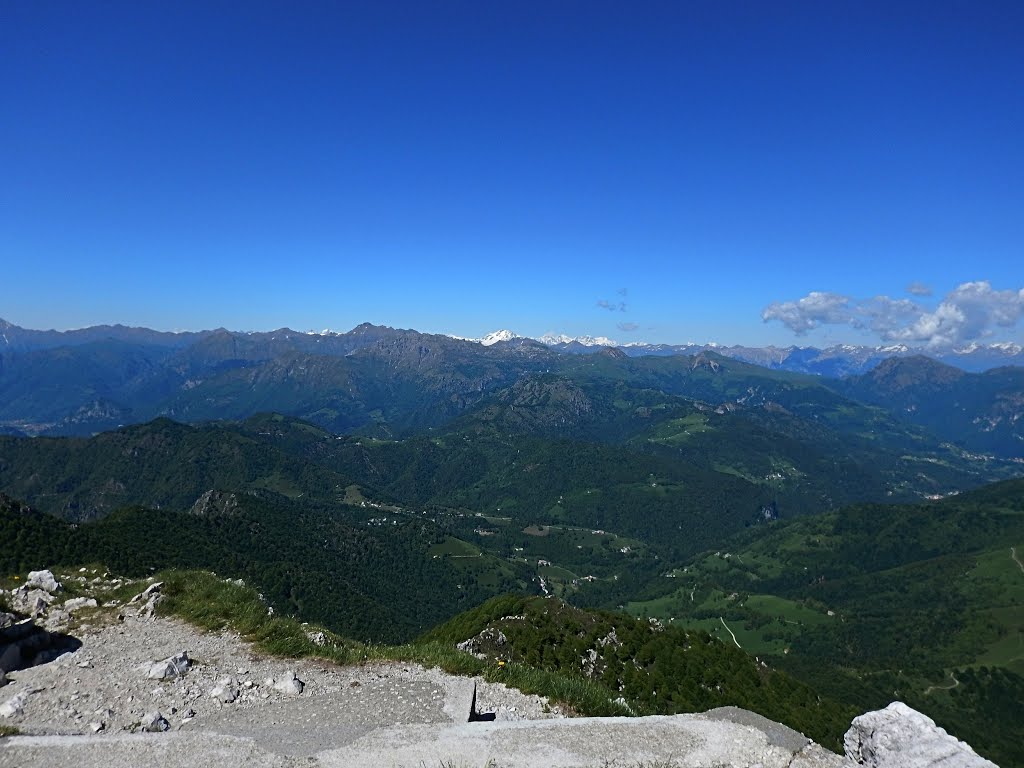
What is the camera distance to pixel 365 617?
143 metres

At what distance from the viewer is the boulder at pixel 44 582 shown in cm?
1759

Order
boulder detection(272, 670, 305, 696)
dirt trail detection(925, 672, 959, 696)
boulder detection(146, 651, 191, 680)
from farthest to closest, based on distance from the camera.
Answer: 1. dirt trail detection(925, 672, 959, 696)
2. boulder detection(146, 651, 191, 680)
3. boulder detection(272, 670, 305, 696)

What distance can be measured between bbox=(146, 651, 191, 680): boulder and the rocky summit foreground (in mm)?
29

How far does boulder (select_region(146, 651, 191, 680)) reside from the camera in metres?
11.7

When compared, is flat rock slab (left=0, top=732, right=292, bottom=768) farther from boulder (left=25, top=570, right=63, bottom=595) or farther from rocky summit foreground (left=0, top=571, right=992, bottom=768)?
boulder (left=25, top=570, right=63, bottom=595)

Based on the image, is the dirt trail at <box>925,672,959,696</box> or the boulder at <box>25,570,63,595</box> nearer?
the boulder at <box>25,570,63,595</box>

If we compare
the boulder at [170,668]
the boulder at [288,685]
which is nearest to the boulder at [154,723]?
the boulder at [170,668]

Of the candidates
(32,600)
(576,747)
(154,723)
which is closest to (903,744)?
(576,747)

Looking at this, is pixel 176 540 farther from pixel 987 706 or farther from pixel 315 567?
pixel 987 706

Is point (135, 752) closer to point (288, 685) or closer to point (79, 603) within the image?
point (288, 685)

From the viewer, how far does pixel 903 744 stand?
8602 mm

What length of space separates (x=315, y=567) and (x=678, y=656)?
169 meters

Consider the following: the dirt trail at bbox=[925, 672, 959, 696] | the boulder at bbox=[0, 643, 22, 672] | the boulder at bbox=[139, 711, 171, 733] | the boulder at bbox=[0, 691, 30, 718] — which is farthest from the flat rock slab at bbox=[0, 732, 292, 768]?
the dirt trail at bbox=[925, 672, 959, 696]

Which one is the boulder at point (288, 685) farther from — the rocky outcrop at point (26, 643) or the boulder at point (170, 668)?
the rocky outcrop at point (26, 643)
